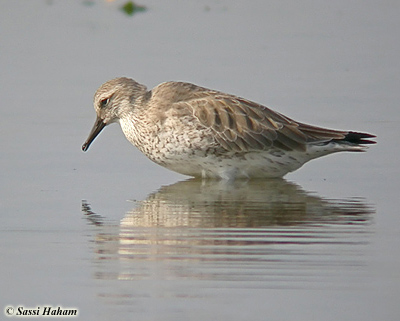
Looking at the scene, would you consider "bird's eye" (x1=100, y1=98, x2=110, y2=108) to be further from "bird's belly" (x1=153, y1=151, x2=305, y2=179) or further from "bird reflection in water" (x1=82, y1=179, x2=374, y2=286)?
"bird reflection in water" (x1=82, y1=179, x2=374, y2=286)

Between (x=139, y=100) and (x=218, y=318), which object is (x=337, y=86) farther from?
(x=218, y=318)

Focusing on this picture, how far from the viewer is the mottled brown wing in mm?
11281

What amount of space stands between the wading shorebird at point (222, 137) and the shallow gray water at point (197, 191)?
19 centimetres

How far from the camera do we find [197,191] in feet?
35.2

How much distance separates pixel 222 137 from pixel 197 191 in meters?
0.76

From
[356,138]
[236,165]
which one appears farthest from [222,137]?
[356,138]

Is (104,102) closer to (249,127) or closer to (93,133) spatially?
(93,133)

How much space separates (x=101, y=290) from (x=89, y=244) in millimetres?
1199

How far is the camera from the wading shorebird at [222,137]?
11172 mm

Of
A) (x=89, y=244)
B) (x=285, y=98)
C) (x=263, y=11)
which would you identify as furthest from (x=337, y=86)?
(x=89, y=244)

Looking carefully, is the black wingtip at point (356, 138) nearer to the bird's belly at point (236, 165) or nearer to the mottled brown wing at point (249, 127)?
the mottled brown wing at point (249, 127)

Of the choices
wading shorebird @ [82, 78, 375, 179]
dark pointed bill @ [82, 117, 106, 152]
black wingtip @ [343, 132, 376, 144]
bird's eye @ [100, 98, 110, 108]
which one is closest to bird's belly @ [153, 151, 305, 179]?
wading shorebird @ [82, 78, 375, 179]

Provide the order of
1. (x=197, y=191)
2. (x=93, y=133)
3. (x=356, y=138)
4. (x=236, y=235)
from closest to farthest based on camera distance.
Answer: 1. (x=236, y=235)
2. (x=197, y=191)
3. (x=356, y=138)
4. (x=93, y=133)

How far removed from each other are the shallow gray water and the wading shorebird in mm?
193
